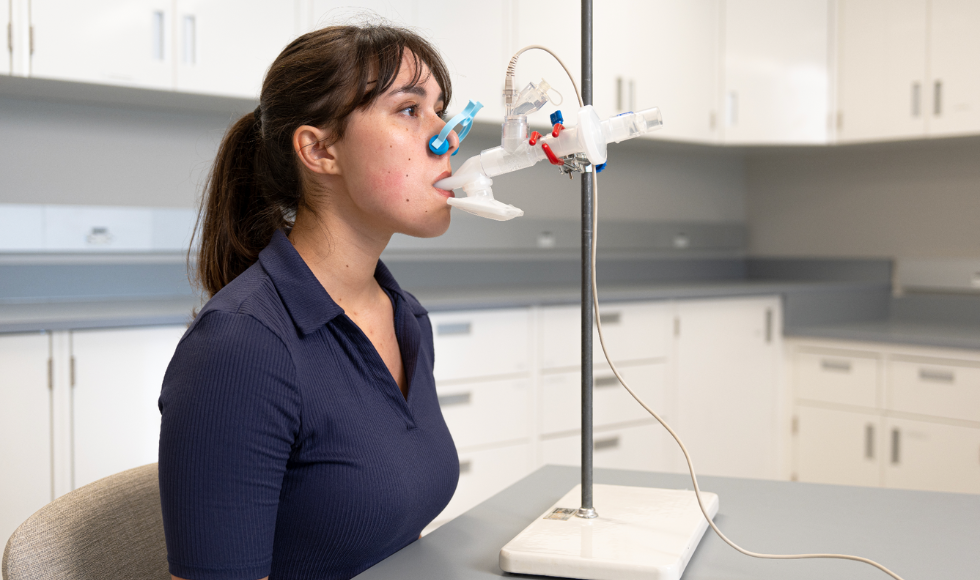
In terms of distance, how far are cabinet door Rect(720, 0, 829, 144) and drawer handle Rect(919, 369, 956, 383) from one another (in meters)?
1.05

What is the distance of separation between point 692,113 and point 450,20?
1.10 metres

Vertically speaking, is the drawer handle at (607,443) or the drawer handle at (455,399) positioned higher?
the drawer handle at (455,399)

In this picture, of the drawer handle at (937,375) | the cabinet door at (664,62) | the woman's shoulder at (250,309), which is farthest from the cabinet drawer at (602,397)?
the woman's shoulder at (250,309)

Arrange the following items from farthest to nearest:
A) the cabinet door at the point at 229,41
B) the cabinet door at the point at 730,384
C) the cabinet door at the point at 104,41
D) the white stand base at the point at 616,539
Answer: the cabinet door at the point at 730,384 < the cabinet door at the point at 229,41 < the cabinet door at the point at 104,41 < the white stand base at the point at 616,539

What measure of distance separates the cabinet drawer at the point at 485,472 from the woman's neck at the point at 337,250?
4.63 ft

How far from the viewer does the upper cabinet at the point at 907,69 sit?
111 inches

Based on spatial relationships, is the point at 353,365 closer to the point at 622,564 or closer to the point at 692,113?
the point at 622,564

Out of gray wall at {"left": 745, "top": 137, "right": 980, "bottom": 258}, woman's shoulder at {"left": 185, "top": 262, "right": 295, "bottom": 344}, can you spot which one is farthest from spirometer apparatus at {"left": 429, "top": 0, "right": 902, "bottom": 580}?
gray wall at {"left": 745, "top": 137, "right": 980, "bottom": 258}

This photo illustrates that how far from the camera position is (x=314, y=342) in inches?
33.0

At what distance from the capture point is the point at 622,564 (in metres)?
0.69

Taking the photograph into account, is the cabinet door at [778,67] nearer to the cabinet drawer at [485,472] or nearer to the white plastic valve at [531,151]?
the cabinet drawer at [485,472]

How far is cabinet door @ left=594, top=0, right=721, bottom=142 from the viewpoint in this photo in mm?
2939

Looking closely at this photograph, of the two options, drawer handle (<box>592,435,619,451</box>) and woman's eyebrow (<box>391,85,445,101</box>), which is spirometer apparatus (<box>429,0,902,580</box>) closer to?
woman's eyebrow (<box>391,85,445,101</box>)

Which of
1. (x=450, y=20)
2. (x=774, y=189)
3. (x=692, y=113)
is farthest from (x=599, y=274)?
(x=450, y=20)
